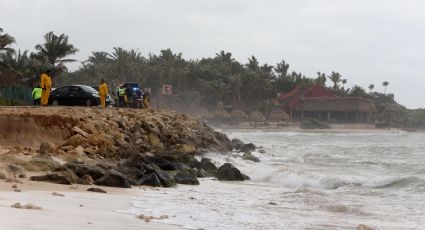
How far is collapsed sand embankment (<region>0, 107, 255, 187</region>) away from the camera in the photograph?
41.9ft

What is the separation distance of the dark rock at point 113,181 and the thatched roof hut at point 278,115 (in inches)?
2659

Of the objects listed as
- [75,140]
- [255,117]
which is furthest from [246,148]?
[255,117]

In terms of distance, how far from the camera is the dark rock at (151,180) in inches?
545

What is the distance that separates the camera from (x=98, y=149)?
17922 mm

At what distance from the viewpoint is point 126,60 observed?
7100 centimetres

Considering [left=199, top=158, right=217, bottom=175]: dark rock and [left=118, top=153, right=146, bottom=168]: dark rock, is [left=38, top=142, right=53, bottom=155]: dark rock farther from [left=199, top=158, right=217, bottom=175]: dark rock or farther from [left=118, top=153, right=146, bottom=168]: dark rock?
[left=199, top=158, right=217, bottom=175]: dark rock

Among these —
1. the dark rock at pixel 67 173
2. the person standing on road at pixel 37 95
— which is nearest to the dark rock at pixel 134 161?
the dark rock at pixel 67 173

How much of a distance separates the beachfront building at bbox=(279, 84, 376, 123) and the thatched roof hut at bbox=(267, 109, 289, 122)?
2213 mm

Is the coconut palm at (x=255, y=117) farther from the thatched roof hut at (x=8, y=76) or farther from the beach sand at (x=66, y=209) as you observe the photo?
the beach sand at (x=66, y=209)

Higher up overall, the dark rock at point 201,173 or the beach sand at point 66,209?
the beach sand at point 66,209

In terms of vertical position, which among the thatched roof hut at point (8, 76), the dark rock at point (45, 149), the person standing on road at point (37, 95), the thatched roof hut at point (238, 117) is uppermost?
the thatched roof hut at point (8, 76)

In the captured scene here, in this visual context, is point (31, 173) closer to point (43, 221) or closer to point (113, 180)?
point (113, 180)

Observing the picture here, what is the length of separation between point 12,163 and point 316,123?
2670 inches

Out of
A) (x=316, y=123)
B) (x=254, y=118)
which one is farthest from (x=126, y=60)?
(x=316, y=123)
